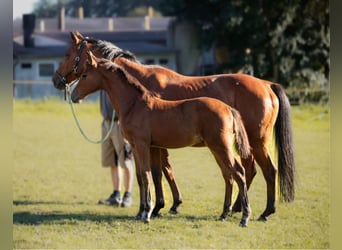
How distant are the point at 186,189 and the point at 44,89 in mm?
1963

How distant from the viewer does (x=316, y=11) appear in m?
5.13

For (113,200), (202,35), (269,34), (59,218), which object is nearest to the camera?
(59,218)

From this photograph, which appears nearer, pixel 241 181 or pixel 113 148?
pixel 241 181

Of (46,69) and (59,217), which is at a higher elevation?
(46,69)

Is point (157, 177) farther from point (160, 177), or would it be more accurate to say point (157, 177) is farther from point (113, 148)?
point (113, 148)

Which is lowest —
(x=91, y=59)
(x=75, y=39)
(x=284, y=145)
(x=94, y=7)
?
(x=284, y=145)

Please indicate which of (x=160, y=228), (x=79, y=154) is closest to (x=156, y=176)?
(x=160, y=228)

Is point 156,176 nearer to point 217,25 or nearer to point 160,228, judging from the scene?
point 160,228

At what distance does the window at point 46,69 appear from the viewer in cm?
520

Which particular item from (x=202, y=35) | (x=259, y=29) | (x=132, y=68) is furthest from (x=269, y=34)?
(x=132, y=68)

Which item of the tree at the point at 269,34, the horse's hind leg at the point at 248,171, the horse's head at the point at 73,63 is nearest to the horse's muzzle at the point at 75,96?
the horse's head at the point at 73,63

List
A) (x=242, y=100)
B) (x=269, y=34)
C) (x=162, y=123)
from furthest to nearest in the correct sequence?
(x=269, y=34) → (x=242, y=100) → (x=162, y=123)

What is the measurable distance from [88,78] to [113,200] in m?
1.33

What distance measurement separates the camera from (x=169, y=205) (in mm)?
4078
